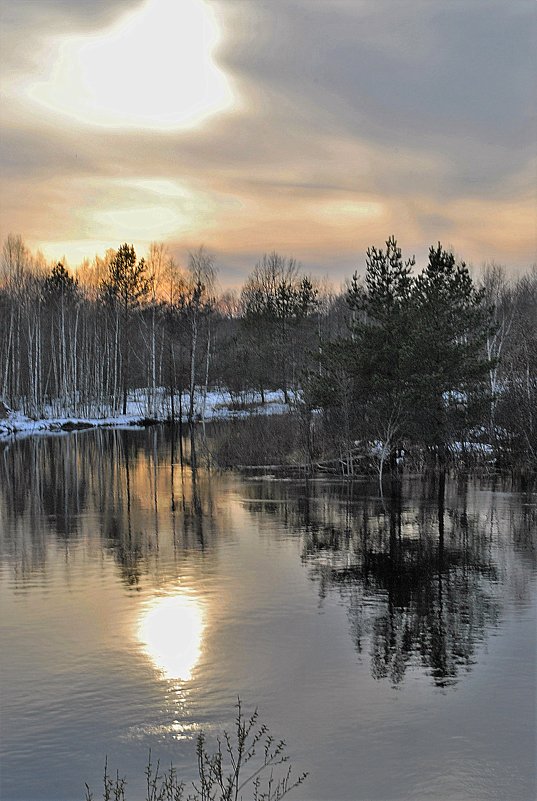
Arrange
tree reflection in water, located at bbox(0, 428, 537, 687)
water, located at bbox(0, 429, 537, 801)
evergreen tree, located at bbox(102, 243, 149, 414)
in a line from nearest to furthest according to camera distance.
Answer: water, located at bbox(0, 429, 537, 801) < tree reflection in water, located at bbox(0, 428, 537, 687) < evergreen tree, located at bbox(102, 243, 149, 414)

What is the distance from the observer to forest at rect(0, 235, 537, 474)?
29.8 meters

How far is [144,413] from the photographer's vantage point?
70.2 meters

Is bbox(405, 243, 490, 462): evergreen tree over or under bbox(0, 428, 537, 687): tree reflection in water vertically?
over

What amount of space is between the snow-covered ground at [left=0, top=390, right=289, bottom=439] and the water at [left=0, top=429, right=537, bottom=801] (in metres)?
36.8

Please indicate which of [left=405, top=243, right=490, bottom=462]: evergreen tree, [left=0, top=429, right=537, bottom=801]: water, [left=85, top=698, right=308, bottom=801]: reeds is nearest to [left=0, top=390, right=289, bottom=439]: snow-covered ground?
[left=405, top=243, right=490, bottom=462]: evergreen tree

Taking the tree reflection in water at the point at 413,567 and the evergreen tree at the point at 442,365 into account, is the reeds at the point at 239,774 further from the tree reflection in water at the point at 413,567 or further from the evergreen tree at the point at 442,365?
the evergreen tree at the point at 442,365

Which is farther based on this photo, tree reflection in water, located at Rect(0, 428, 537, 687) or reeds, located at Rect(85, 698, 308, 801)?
tree reflection in water, located at Rect(0, 428, 537, 687)

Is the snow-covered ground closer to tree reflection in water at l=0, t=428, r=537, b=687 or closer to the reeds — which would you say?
tree reflection in water at l=0, t=428, r=537, b=687

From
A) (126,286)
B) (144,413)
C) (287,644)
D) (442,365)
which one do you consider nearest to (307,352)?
(442,365)

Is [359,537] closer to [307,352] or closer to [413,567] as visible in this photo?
[413,567]

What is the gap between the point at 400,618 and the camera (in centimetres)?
1277

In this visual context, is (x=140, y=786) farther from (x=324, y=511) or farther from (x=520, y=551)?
(x=324, y=511)

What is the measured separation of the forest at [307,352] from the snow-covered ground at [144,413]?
639 millimetres

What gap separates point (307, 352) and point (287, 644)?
74.3ft
